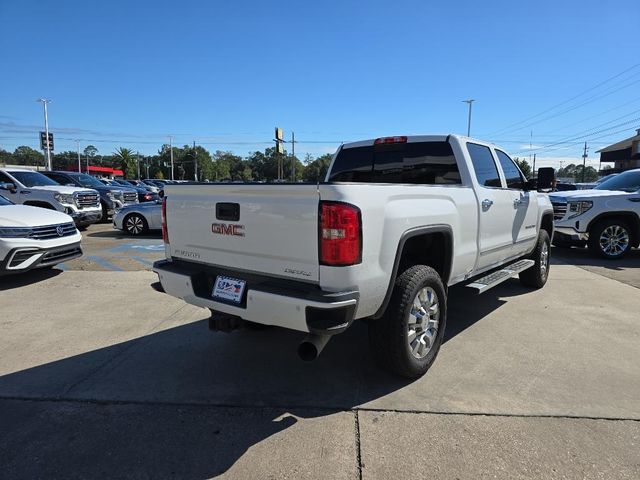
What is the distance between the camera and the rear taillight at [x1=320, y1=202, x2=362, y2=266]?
2.74 metres

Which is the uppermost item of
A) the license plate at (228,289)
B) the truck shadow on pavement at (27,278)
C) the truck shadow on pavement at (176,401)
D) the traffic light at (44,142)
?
Answer: the traffic light at (44,142)

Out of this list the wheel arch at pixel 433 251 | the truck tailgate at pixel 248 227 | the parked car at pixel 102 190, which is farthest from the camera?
the parked car at pixel 102 190

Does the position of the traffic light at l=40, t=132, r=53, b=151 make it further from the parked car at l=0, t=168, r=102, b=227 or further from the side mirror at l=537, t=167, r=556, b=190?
the side mirror at l=537, t=167, r=556, b=190

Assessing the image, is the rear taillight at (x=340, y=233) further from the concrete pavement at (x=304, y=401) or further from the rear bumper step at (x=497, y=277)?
the rear bumper step at (x=497, y=277)

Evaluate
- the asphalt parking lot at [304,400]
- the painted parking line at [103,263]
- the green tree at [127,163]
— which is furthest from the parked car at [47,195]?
the green tree at [127,163]

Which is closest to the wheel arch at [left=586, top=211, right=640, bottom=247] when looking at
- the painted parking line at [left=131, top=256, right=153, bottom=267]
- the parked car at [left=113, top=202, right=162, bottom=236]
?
the painted parking line at [left=131, top=256, right=153, bottom=267]

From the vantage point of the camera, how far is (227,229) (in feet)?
10.9

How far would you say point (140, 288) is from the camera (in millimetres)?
6426

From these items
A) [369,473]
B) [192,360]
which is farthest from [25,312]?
[369,473]

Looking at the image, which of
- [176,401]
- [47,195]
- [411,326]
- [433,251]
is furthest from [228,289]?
[47,195]

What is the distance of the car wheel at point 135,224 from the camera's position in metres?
12.6

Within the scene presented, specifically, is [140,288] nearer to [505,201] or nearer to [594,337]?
[505,201]

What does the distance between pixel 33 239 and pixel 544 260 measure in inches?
297

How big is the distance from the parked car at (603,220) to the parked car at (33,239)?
9.52 m
